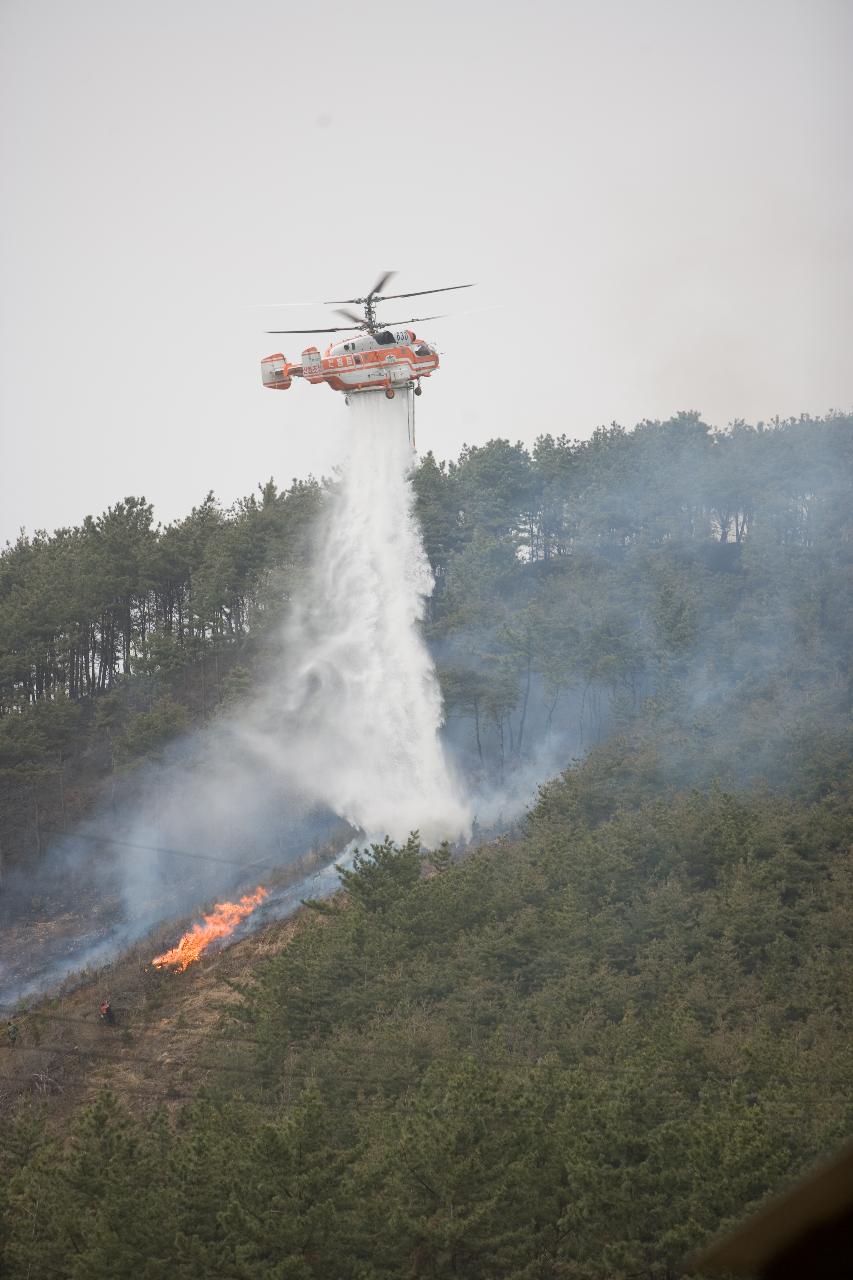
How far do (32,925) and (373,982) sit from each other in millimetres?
35715

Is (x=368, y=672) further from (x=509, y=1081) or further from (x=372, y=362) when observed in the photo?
(x=509, y=1081)

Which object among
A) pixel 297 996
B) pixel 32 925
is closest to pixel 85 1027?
pixel 297 996

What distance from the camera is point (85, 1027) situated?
5066cm

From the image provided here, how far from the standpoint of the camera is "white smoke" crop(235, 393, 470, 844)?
230ft

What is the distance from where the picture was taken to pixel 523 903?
145 feet

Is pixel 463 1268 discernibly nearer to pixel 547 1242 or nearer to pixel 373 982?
pixel 547 1242

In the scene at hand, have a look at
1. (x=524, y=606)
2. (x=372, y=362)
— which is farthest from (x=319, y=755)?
(x=372, y=362)

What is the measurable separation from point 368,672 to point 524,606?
12.3 metres

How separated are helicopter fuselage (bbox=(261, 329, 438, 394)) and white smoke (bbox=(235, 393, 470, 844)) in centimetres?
868

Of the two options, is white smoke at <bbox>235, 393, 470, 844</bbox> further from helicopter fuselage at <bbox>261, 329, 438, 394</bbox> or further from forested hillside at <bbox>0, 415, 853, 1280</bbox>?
helicopter fuselage at <bbox>261, 329, 438, 394</bbox>

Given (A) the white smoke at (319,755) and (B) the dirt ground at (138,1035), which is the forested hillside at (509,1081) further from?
(A) the white smoke at (319,755)

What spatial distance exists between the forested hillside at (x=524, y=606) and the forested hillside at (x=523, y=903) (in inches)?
10.7

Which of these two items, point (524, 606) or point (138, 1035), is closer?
point (138, 1035)

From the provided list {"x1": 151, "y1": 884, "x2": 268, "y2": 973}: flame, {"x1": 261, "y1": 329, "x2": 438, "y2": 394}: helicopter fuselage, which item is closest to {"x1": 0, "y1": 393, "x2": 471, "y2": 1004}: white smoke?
{"x1": 151, "y1": 884, "x2": 268, "y2": 973}: flame
